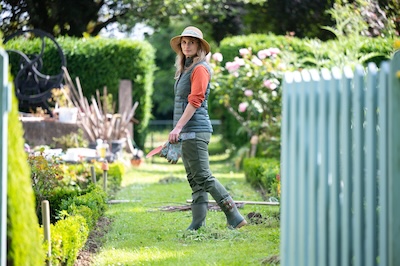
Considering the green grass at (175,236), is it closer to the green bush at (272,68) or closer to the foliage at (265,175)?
the foliage at (265,175)

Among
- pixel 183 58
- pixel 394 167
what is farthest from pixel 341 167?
pixel 183 58

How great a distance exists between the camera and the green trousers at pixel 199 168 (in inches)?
240

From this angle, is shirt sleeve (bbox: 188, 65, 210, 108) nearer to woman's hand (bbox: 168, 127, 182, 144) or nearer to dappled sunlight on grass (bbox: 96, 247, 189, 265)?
woman's hand (bbox: 168, 127, 182, 144)

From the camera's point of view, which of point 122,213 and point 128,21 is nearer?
point 122,213

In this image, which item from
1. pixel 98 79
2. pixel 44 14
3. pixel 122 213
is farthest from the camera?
pixel 44 14

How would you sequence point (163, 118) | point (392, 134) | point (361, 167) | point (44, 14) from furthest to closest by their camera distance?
1. point (163, 118)
2. point (44, 14)
3. point (361, 167)
4. point (392, 134)

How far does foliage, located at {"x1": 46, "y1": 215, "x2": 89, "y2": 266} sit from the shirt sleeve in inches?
55.6

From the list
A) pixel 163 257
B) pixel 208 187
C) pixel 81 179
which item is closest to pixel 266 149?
pixel 81 179

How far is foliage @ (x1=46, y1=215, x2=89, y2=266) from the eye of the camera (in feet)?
14.7

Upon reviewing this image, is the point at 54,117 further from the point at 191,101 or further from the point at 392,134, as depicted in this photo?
the point at 392,134

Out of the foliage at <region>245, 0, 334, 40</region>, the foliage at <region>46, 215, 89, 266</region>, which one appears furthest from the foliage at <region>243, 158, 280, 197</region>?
the foliage at <region>245, 0, 334, 40</region>

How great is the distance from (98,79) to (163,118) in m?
15.9

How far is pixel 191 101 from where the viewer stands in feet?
19.6

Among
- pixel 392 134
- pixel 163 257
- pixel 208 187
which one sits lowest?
pixel 163 257
